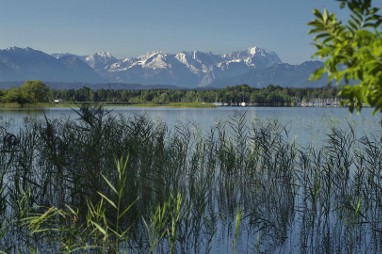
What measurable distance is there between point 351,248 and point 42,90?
120m

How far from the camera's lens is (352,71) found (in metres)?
2.96

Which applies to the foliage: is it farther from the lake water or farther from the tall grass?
the tall grass

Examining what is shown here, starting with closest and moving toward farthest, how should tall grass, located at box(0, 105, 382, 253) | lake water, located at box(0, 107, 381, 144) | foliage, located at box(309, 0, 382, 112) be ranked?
foliage, located at box(309, 0, 382, 112) < tall grass, located at box(0, 105, 382, 253) < lake water, located at box(0, 107, 381, 144)

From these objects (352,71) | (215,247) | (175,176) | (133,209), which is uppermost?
(352,71)

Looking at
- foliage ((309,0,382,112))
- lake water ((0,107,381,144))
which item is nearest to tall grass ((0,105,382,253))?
lake water ((0,107,381,144))

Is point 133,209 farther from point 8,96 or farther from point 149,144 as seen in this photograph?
point 8,96

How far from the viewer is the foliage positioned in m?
2.91

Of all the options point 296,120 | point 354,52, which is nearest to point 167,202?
point 354,52

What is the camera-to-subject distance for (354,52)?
9.87 feet

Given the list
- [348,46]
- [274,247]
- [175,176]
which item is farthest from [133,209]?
[348,46]

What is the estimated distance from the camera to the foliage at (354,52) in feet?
9.55

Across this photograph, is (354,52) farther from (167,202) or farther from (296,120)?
(296,120)

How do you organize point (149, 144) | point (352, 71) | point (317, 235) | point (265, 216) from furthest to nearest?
point (149, 144)
point (265, 216)
point (317, 235)
point (352, 71)

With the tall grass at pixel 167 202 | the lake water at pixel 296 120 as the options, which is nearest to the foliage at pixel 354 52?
the lake water at pixel 296 120
